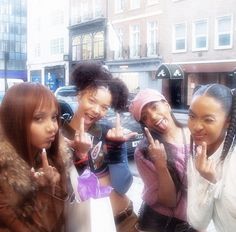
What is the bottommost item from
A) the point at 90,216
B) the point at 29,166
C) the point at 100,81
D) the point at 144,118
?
the point at 90,216

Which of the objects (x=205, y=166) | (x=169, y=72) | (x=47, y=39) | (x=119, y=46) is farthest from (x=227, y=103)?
(x=47, y=39)

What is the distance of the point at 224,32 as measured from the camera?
142cm

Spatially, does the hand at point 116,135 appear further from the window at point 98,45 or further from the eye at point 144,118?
the window at point 98,45

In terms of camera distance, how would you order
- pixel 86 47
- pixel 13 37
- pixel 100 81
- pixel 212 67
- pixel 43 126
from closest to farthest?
pixel 43 126 → pixel 100 81 → pixel 212 67 → pixel 13 37 → pixel 86 47

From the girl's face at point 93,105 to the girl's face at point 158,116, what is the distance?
0.14 m

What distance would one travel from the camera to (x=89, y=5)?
1.70 meters

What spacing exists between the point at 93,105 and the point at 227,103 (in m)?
0.38

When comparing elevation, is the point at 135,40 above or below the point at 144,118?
above

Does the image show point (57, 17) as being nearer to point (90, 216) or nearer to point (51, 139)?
point (51, 139)

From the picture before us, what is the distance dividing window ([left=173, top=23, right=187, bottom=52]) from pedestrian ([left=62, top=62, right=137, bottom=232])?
50 cm

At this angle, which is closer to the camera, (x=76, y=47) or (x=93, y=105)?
(x=93, y=105)

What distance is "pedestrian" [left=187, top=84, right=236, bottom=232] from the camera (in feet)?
2.36

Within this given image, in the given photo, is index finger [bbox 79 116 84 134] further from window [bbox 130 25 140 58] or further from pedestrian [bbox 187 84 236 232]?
window [bbox 130 25 140 58]

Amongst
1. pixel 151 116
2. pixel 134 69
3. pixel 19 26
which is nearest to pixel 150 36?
pixel 134 69
